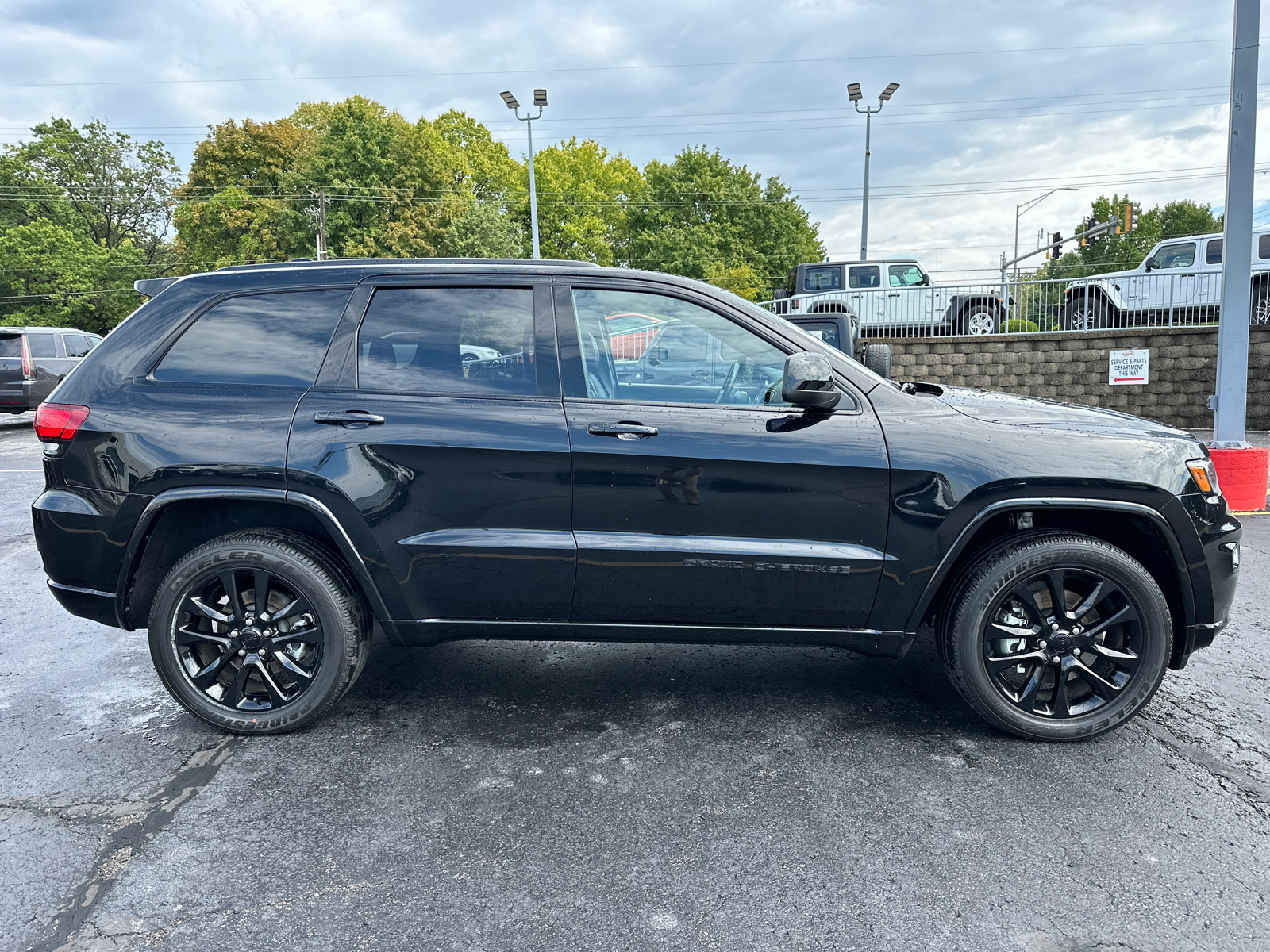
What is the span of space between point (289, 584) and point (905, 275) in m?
18.0

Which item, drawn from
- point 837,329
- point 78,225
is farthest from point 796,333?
point 78,225

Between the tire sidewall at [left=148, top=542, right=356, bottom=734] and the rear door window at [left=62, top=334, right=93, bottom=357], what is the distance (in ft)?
53.3

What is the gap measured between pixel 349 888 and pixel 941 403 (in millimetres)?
2548

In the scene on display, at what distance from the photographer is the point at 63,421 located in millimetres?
3342

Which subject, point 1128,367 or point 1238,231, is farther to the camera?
point 1128,367

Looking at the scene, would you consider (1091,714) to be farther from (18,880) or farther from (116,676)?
(116,676)

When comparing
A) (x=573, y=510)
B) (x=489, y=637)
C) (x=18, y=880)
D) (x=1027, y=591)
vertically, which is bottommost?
(x=18, y=880)

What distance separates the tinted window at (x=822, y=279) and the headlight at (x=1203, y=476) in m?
16.5

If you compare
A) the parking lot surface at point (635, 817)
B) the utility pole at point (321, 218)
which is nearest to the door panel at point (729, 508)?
the parking lot surface at point (635, 817)

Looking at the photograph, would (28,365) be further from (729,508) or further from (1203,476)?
(1203,476)

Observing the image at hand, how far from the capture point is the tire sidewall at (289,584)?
10.7 ft

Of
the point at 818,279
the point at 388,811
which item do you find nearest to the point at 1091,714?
the point at 388,811

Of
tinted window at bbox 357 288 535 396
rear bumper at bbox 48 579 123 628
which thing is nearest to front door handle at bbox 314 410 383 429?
tinted window at bbox 357 288 535 396

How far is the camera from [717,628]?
3.27 metres
